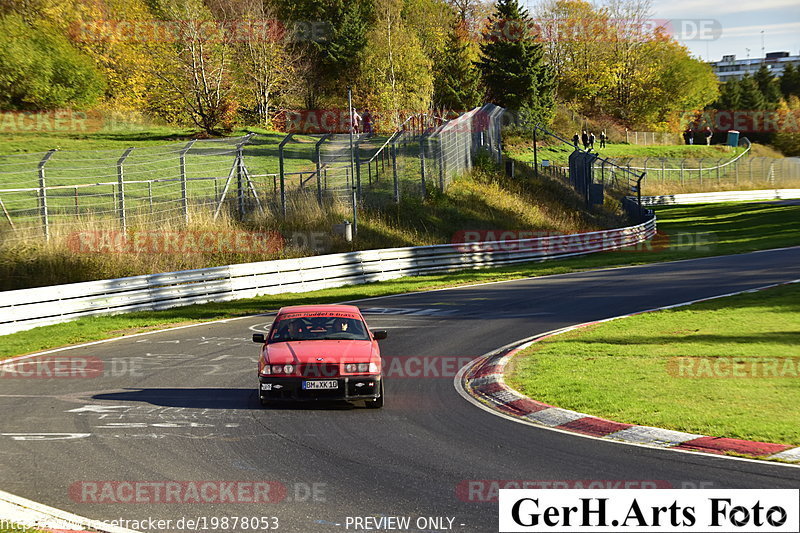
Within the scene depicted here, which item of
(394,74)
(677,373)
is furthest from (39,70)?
(677,373)

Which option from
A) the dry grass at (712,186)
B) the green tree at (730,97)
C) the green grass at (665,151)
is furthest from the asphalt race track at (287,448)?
the green tree at (730,97)

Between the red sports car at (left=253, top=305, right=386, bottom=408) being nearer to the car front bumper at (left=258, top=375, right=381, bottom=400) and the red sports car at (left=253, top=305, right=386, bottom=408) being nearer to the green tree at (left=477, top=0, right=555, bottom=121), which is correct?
the car front bumper at (left=258, top=375, right=381, bottom=400)

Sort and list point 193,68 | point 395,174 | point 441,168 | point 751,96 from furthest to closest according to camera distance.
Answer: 1. point 751,96
2. point 193,68
3. point 441,168
4. point 395,174

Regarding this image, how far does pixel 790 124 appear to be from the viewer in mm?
113812

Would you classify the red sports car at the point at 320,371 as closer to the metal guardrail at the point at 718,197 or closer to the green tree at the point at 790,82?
the metal guardrail at the point at 718,197

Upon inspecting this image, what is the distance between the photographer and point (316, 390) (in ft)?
36.9

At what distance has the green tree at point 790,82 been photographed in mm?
142750

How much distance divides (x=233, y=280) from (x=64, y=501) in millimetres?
17328

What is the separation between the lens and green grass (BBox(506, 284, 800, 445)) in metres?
10.4

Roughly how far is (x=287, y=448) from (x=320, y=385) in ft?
6.11

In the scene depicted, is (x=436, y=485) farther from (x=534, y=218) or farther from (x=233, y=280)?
(x=534, y=218)

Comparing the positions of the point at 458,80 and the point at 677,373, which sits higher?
the point at 458,80

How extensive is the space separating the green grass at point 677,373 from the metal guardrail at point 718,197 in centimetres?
5872

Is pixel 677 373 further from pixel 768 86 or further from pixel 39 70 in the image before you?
pixel 768 86
